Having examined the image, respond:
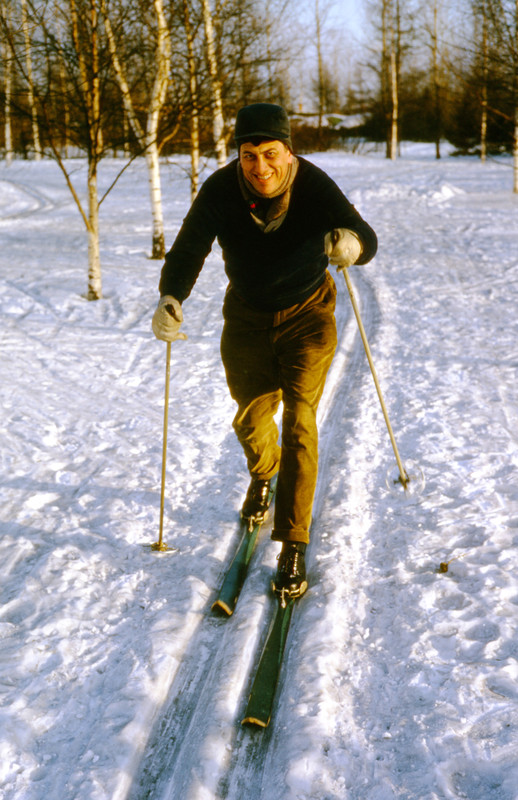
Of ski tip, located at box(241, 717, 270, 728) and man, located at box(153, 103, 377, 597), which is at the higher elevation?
man, located at box(153, 103, 377, 597)

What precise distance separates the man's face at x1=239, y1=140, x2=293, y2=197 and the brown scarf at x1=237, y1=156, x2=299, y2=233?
3 centimetres

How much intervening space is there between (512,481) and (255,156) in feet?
8.53

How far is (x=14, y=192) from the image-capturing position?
2369cm

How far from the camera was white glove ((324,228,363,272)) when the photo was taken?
2.89 m

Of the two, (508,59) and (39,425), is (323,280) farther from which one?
(508,59)

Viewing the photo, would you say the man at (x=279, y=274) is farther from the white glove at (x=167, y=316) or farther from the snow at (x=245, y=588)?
the snow at (x=245, y=588)

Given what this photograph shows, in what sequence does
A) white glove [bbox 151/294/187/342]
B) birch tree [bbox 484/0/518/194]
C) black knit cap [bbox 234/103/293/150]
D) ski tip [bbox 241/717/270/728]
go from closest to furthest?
ski tip [bbox 241/717/270/728], black knit cap [bbox 234/103/293/150], white glove [bbox 151/294/187/342], birch tree [bbox 484/0/518/194]

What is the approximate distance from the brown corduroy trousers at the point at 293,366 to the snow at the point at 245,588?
41 centimetres

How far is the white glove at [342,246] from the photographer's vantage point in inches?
114

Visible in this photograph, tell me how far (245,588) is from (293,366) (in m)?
1.19

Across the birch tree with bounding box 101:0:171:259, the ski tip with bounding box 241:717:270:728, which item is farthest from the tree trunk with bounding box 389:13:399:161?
the ski tip with bounding box 241:717:270:728

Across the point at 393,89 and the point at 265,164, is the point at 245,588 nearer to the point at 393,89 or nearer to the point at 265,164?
the point at 265,164

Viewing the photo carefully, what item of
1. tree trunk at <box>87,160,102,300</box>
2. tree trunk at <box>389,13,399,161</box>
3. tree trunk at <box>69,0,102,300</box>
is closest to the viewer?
tree trunk at <box>69,0,102,300</box>

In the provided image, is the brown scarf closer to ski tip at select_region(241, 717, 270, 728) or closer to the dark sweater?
the dark sweater
